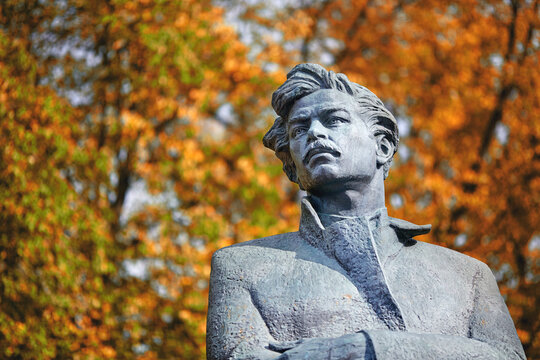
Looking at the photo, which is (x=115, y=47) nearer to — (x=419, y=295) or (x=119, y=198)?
(x=119, y=198)

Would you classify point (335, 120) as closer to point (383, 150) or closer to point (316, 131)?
point (316, 131)

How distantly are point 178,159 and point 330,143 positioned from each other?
741 cm

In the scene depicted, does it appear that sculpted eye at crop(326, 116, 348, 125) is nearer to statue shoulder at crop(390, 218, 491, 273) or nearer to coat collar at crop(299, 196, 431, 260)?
coat collar at crop(299, 196, 431, 260)

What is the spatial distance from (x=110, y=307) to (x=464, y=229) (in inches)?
203

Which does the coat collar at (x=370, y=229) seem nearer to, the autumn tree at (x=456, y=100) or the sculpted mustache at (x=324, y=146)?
the sculpted mustache at (x=324, y=146)

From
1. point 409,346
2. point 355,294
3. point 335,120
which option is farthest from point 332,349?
point 335,120

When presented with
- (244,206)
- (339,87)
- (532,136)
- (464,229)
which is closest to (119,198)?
(244,206)

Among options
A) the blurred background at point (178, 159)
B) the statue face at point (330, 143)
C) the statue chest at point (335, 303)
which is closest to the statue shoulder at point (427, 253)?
the statue chest at point (335, 303)

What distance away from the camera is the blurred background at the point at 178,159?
9938 mm

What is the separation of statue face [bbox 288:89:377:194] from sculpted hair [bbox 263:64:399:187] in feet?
0.13

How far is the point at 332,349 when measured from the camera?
342cm

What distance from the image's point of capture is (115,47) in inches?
456

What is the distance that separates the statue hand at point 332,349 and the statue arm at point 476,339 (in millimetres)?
52

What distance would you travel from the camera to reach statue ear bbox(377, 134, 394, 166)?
14.5 feet
